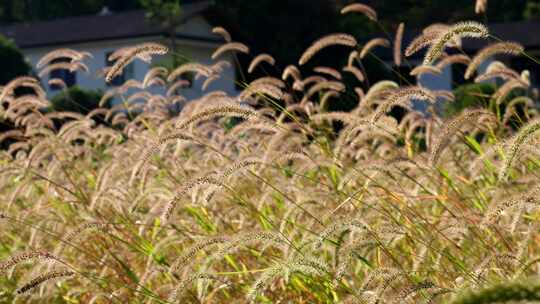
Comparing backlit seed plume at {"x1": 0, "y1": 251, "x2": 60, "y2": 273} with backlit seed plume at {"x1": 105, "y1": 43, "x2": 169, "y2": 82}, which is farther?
backlit seed plume at {"x1": 105, "y1": 43, "x2": 169, "y2": 82}

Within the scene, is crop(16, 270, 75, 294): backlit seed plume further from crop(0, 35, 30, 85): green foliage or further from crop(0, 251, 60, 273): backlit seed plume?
crop(0, 35, 30, 85): green foliage

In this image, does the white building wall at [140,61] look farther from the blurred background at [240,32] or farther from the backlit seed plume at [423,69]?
the backlit seed plume at [423,69]

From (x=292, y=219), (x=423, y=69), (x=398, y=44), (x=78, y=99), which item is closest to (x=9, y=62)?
(x=78, y=99)

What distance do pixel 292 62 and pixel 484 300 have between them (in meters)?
30.2

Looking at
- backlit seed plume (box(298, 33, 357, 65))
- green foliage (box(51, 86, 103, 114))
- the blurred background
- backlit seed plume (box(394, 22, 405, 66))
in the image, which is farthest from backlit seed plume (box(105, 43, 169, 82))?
green foliage (box(51, 86, 103, 114))

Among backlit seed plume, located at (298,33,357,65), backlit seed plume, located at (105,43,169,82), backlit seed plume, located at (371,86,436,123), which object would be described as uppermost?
backlit seed plume, located at (371,86,436,123)

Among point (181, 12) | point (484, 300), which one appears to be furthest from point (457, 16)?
point (484, 300)

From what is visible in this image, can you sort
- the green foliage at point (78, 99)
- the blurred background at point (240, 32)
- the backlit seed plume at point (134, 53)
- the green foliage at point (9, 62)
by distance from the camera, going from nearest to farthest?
the backlit seed plume at point (134, 53) < the green foliage at point (78, 99) < the green foliage at point (9, 62) < the blurred background at point (240, 32)

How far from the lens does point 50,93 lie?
38.9 meters

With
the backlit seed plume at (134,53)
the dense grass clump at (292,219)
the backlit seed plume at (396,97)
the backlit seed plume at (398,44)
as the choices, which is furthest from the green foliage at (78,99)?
the backlit seed plume at (396,97)

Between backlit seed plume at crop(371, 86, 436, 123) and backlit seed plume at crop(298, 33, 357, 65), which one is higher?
backlit seed plume at crop(371, 86, 436, 123)

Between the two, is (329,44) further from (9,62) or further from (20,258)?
(9,62)

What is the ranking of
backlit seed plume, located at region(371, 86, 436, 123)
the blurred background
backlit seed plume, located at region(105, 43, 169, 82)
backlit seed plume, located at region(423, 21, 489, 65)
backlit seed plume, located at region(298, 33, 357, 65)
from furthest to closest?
the blurred background < backlit seed plume, located at region(298, 33, 357, 65) < backlit seed plume, located at region(105, 43, 169, 82) < backlit seed plume, located at region(371, 86, 436, 123) < backlit seed plume, located at region(423, 21, 489, 65)

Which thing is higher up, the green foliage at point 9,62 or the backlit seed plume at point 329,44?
the backlit seed plume at point 329,44
